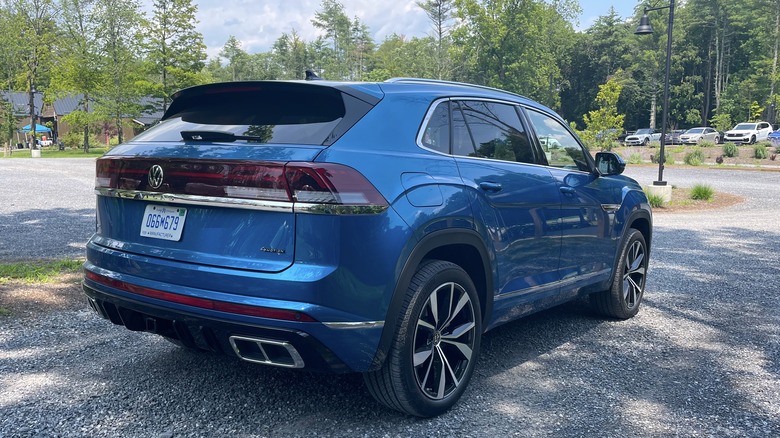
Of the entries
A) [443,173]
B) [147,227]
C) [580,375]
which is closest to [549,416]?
[580,375]

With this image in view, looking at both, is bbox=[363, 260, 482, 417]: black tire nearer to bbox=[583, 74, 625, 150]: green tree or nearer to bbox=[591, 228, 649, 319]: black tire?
bbox=[591, 228, 649, 319]: black tire

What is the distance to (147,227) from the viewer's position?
3162 mm

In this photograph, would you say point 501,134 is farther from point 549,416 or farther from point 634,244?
point 634,244

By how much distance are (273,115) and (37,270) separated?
445cm

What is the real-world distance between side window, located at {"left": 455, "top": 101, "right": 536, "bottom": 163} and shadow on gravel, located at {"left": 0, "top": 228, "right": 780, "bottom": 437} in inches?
57.0

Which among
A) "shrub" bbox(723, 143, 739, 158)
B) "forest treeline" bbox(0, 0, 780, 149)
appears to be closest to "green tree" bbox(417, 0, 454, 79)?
"forest treeline" bbox(0, 0, 780, 149)

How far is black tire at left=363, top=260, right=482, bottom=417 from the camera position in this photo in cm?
308

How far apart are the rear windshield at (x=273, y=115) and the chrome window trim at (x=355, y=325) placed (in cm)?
83

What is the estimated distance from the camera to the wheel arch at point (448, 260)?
297 cm

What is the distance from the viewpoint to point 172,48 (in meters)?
45.6

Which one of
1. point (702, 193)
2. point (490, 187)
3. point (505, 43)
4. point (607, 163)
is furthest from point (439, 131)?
point (505, 43)

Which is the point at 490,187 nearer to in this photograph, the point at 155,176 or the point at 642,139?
the point at 155,176

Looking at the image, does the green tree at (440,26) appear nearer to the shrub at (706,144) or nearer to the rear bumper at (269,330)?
the shrub at (706,144)

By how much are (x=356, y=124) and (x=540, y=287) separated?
187 centimetres
